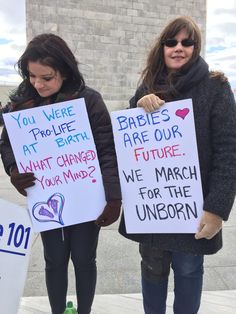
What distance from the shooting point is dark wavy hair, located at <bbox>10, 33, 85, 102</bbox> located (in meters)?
2.10

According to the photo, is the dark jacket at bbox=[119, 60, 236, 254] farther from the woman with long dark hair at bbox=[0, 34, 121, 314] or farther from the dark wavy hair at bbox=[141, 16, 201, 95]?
the woman with long dark hair at bbox=[0, 34, 121, 314]

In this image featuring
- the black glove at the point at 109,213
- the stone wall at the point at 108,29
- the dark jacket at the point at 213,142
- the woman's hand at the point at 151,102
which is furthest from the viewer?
the stone wall at the point at 108,29

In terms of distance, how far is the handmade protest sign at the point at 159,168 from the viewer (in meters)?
2.05

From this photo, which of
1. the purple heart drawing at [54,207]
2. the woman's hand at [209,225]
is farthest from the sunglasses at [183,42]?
the purple heart drawing at [54,207]

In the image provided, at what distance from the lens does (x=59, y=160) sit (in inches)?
88.0

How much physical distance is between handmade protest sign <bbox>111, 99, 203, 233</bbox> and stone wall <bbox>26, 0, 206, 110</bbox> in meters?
17.6

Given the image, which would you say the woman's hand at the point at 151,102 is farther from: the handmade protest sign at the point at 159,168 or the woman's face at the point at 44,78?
the woman's face at the point at 44,78

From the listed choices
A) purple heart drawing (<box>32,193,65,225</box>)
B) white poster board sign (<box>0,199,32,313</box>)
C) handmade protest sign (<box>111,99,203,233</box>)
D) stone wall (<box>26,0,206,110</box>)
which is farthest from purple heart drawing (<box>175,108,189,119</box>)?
stone wall (<box>26,0,206,110</box>)

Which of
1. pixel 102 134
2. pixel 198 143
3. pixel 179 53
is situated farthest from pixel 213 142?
pixel 102 134

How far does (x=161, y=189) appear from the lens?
2.15 meters

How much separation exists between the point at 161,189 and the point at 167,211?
0.12 m

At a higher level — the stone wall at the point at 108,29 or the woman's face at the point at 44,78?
the woman's face at the point at 44,78

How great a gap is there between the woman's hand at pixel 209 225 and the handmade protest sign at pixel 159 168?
64 mm

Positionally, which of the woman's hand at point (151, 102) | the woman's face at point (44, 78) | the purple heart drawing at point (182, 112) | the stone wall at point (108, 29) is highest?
the woman's face at point (44, 78)
